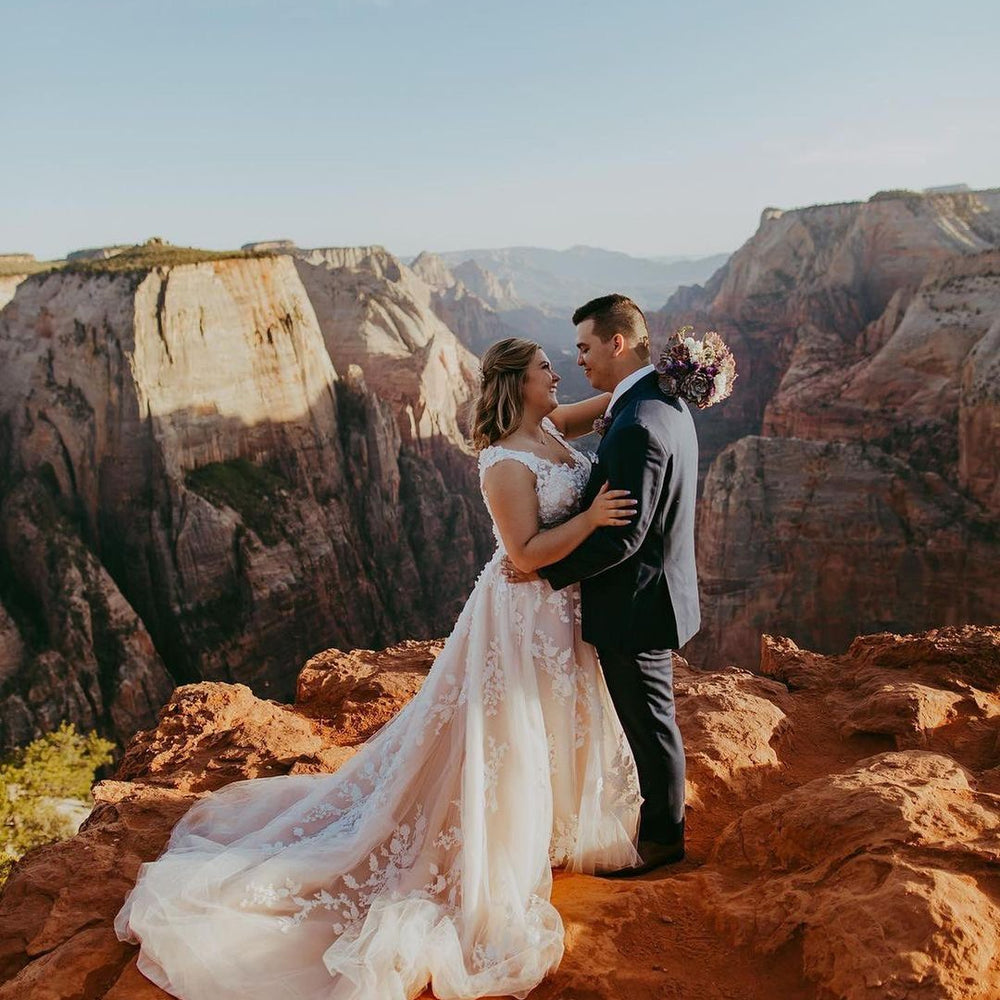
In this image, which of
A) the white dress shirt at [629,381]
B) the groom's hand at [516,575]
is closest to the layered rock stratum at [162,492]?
the groom's hand at [516,575]

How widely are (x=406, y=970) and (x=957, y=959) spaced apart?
6.16 ft

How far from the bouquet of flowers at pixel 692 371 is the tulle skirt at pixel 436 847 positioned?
104cm

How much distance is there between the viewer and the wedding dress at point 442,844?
306cm

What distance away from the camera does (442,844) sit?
140 inches

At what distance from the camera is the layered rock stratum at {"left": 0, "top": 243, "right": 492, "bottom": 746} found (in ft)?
83.7

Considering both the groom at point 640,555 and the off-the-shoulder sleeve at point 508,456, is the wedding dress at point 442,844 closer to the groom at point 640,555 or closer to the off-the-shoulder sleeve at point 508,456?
the off-the-shoulder sleeve at point 508,456

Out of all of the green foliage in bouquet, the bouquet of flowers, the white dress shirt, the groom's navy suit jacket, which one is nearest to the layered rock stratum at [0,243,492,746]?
the green foliage in bouquet

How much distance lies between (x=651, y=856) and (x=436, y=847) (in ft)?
3.40

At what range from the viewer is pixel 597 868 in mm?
3729

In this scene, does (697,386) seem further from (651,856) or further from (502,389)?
(651,856)

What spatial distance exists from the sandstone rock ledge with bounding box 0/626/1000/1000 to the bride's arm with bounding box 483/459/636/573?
1.50 m

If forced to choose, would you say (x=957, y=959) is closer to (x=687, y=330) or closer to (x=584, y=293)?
(x=687, y=330)

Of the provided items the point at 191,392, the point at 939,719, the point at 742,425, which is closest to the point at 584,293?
the point at 742,425

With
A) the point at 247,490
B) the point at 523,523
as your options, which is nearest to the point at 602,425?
the point at 523,523
